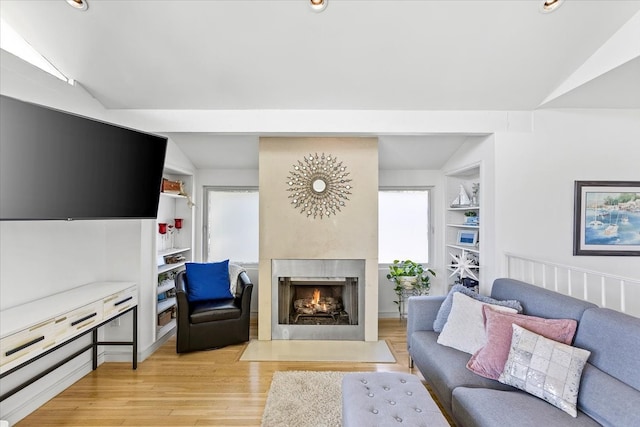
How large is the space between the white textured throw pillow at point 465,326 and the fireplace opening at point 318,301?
4.45ft

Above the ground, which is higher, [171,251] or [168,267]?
[171,251]

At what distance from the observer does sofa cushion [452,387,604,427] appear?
153 cm

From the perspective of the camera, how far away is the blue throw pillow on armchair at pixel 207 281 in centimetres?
356

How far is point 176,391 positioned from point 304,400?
Answer: 1.06 metres

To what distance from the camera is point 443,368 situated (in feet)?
6.87

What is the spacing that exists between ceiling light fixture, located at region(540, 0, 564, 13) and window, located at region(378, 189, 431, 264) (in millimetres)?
2573

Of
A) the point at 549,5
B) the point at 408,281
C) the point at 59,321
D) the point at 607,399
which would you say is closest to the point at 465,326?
the point at 607,399

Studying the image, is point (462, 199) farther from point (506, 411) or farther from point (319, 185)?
point (506, 411)

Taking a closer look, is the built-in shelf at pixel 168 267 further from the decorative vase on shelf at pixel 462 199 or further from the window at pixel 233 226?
the decorative vase on shelf at pixel 462 199

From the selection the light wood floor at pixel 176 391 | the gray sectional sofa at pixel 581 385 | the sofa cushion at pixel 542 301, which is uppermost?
the sofa cushion at pixel 542 301

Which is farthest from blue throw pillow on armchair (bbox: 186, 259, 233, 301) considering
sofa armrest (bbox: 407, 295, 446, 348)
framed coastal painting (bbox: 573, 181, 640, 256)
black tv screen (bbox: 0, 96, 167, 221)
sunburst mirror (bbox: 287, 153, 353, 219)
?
framed coastal painting (bbox: 573, 181, 640, 256)

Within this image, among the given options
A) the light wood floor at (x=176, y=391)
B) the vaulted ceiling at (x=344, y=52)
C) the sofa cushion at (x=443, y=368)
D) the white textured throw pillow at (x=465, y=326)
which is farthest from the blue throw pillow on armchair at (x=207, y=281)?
the white textured throw pillow at (x=465, y=326)

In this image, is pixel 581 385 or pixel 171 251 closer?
pixel 581 385

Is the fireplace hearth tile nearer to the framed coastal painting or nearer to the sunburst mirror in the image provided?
the sunburst mirror
